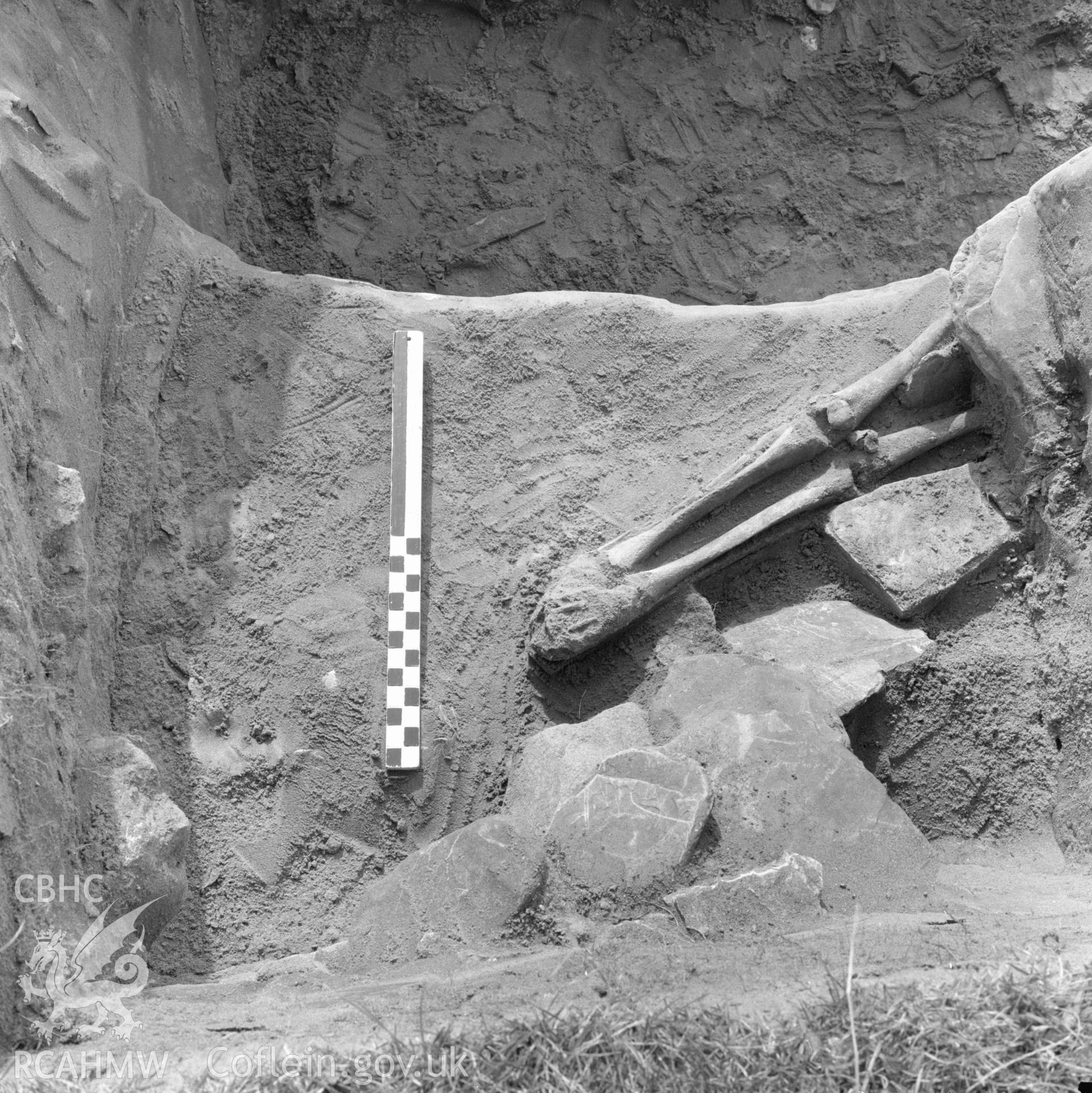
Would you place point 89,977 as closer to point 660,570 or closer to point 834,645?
point 660,570

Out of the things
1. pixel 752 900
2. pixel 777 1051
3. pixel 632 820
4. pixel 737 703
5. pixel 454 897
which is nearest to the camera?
pixel 777 1051

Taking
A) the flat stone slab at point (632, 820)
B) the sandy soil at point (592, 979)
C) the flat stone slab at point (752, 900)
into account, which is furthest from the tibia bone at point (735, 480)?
the sandy soil at point (592, 979)

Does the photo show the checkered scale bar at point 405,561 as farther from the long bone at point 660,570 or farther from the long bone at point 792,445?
the long bone at point 792,445

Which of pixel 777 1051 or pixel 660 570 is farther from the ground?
pixel 660 570

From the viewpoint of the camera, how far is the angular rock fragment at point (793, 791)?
10.9ft

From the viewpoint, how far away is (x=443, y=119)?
219 inches

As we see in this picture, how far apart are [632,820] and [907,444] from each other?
155 centimetres

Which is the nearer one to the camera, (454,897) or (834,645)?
(454,897)

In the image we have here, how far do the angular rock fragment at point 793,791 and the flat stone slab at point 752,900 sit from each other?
0.50ft

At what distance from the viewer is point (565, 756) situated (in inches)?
144

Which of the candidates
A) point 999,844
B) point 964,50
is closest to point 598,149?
point 964,50

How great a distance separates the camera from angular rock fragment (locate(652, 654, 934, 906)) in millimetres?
3322

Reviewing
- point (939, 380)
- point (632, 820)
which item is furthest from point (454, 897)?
point (939, 380)

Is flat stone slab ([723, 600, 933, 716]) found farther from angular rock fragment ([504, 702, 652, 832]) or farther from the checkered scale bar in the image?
the checkered scale bar
